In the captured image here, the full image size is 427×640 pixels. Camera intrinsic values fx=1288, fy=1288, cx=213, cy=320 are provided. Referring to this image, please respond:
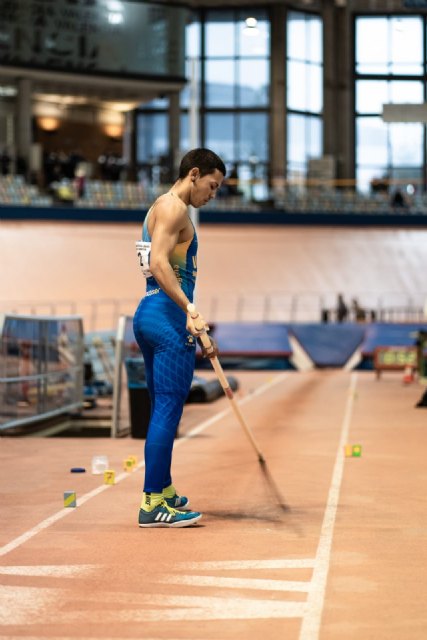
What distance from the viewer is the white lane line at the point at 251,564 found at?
666 cm

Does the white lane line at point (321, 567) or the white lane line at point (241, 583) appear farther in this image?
the white lane line at point (241, 583)

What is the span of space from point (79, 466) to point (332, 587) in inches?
241

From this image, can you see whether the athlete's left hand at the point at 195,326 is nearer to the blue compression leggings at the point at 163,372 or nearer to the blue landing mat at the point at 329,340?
the blue compression leggings at the point at 163,372

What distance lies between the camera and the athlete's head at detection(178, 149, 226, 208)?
847 centimetres

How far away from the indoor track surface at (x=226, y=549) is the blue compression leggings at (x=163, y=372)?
0.43m

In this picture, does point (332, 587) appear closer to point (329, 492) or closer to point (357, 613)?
point (357, 613)

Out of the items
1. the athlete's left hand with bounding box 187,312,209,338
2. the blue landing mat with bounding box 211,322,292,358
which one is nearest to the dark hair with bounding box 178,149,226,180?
the athlete's left hand with bounding box 187,312,209,338

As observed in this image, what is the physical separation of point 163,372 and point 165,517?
915 millimetres

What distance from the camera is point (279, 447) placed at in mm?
13914

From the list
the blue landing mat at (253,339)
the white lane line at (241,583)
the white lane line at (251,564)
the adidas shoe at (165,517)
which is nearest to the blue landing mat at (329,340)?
the blue landing mat at (253,339)

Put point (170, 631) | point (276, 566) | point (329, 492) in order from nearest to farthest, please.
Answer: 1. point (170, 631)
2. point (276, 566)
3. point (329, 492)

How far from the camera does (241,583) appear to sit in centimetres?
623

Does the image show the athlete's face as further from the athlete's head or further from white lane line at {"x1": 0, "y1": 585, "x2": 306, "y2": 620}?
white lane line at {"x1": 0, "y1": 585, "x2": 306, "y2": 620}

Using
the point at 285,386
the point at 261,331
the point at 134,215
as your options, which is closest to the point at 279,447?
the point at 285,386
